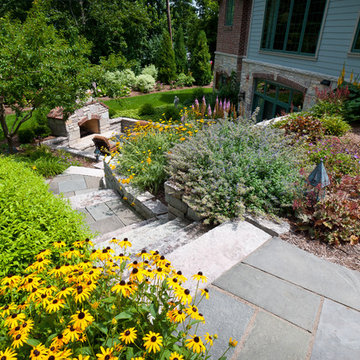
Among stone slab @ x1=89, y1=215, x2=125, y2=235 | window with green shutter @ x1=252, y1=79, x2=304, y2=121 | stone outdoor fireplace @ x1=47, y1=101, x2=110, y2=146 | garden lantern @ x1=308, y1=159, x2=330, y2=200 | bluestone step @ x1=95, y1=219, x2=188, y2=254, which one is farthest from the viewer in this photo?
stone outdoor fireplace @ x1=47, y1=101, x2=110, y2=146

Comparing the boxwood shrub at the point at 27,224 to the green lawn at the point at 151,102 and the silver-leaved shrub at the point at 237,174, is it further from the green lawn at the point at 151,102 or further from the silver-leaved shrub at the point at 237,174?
the green lawn at the point at 151,102

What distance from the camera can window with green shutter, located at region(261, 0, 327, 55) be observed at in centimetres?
912

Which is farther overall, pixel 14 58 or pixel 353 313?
pixel 14 58

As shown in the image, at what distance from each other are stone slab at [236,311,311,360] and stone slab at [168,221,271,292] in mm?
607

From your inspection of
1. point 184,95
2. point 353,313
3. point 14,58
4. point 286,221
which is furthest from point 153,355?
point 184,95

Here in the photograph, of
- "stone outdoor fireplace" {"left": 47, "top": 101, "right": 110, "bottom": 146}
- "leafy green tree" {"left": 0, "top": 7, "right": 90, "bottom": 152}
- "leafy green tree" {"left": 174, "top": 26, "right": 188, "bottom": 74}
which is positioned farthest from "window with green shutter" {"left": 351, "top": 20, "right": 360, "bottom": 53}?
"leafy green tree" {"left": 174, "top": 26, "right": 188, "bottom": 74}

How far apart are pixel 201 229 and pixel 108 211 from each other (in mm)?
2467

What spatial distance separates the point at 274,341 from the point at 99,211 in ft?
13.7

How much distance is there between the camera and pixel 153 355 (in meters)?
1.48

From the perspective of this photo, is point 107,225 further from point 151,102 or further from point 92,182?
point 151,102

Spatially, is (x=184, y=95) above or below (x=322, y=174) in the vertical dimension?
below

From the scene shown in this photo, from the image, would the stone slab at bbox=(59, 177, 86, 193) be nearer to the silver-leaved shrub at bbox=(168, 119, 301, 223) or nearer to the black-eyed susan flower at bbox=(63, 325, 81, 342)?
the silver-leaved shrub at bbox=(168, 119, 301, 223)

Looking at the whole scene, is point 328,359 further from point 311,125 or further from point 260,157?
point 311,125

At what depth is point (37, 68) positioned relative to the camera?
25.1ft
